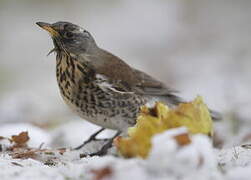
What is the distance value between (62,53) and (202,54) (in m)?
8.99

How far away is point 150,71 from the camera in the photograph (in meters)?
13.6

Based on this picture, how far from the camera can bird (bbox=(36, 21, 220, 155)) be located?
620 centimetres

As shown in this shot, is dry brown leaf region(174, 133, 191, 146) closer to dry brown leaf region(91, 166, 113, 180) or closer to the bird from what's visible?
dry brown leaf region(91, 166, 113, 180)

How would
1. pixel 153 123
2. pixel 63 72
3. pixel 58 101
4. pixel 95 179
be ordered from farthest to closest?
pixel 58 101 → pixel 63 72 → pixel 153 123 → pixel 95 179

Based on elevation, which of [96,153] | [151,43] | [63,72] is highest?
[63,72]

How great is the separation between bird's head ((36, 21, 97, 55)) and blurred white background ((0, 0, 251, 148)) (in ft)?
5.97

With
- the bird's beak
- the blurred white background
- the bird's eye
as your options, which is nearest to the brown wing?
the bird's eye

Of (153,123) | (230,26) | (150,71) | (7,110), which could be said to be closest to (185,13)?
(230,26)

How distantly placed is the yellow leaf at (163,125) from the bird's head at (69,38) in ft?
9.37

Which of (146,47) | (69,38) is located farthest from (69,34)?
(146,47)

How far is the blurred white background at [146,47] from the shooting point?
9.52 meters

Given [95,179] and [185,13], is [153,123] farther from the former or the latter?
[185,13]

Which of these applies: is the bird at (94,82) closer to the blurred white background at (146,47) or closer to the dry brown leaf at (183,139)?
the blurred white background at (146,47)

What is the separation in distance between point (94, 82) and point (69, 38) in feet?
1.91
